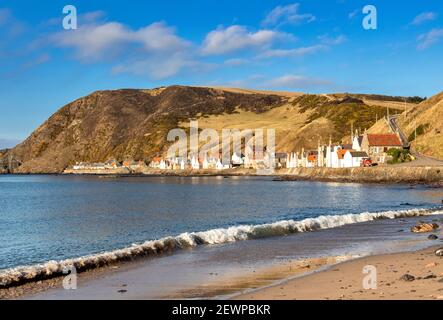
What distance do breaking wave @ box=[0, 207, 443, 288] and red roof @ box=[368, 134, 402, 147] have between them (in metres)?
96.4

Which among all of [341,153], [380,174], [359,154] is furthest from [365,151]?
[380,174]

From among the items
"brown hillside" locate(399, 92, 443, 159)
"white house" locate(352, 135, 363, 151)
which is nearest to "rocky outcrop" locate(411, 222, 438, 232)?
"brown hillside" locate(399, 92, 443, 159)

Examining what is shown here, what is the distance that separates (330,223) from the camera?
131 feet

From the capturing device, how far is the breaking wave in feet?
67.6

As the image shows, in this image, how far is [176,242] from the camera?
1153 inches

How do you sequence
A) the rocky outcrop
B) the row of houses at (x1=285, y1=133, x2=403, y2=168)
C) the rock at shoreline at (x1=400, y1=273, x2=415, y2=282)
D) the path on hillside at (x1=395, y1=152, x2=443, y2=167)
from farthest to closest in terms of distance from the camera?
the row of houses at (x1=285, y1=133, x2=403, y2=168) < the path on hillside at (x1=395, y1=152, x2=443, y2=167) < the rocky outcrop < the rock at shoreline at (x1=400, y1=273, x2=415, y2=282)

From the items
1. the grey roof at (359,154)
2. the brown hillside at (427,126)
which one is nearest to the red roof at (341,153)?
the grey roof at (359,154)

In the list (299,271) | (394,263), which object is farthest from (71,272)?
(394,263)

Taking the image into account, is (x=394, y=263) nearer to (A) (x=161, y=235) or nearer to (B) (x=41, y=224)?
(A) (x=161, y=235)

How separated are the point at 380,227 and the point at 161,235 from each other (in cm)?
1509

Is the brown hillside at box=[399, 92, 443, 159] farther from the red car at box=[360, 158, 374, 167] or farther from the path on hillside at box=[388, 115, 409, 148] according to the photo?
the red car at box=[360, 158, 374, 167]

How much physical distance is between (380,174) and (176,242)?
102 m

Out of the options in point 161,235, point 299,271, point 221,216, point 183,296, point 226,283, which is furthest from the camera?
point 221,216

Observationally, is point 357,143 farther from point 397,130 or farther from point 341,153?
point 397,130
